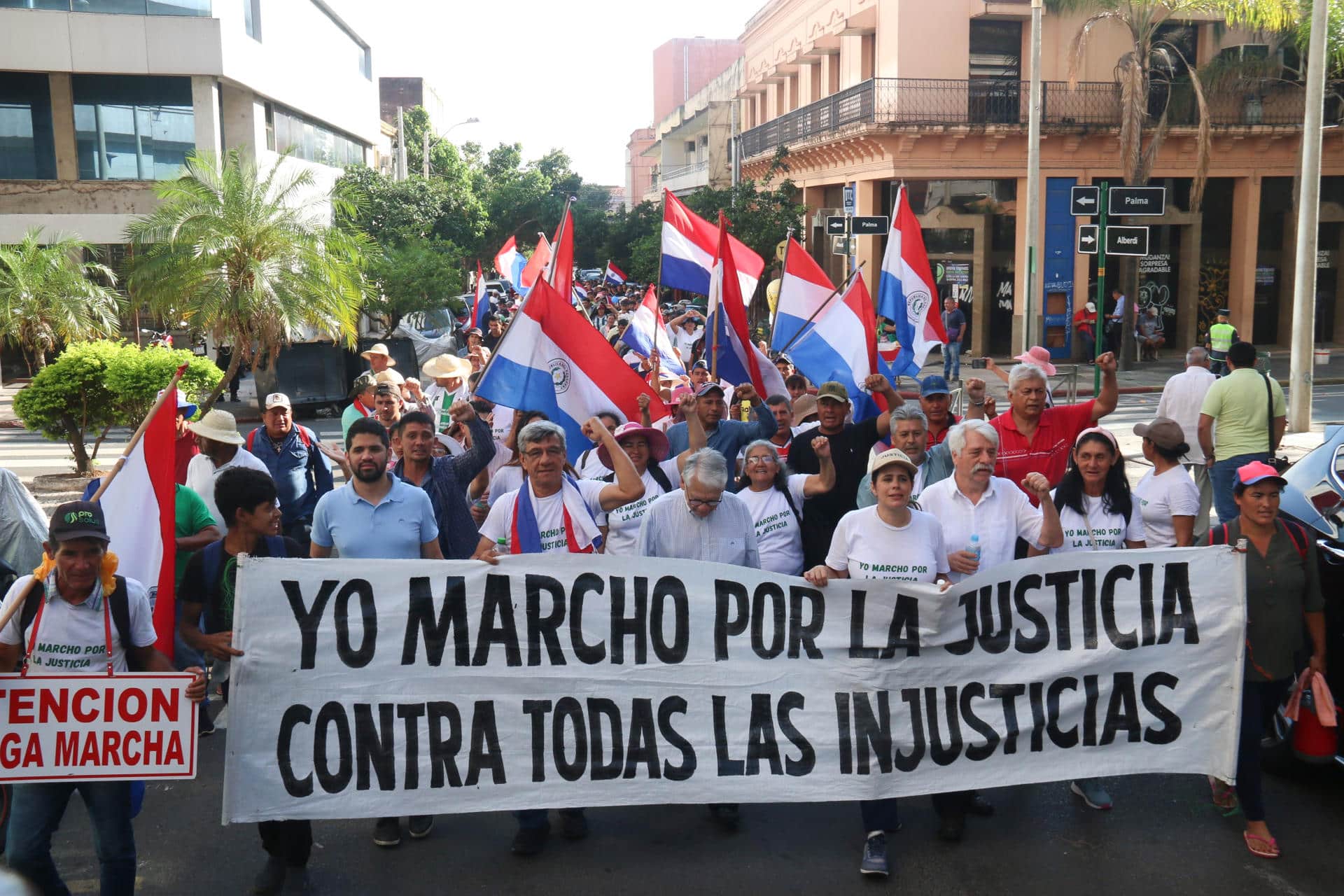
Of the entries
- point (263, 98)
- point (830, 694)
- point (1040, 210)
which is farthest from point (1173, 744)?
point (263, 98)

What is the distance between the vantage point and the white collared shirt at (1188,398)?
10258 mm

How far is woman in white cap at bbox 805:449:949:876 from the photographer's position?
5.25 m

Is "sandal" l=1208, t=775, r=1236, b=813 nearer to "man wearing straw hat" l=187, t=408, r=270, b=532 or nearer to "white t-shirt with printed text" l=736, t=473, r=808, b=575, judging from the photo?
"white t-shirt with printed text" l=736, t=473, r=808, b=575

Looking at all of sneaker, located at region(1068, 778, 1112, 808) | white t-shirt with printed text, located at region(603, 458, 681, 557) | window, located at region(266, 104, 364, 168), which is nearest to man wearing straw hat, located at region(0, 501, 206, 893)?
white t-shirt with printed text, located at region(603, 458, 681, 557)

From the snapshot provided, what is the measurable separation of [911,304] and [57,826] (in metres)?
8.05

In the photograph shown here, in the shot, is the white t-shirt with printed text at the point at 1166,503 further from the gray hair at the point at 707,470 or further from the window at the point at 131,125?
the window at the point at 131,125

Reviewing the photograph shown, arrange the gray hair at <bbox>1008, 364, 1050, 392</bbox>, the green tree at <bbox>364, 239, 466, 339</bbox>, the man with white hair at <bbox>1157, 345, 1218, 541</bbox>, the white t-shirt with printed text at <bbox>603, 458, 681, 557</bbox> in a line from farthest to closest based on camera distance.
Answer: the green tree at <bbox>364, 239, 466, 339</bbox> → the man with white hair at <bbox>1157, 345, 1218, 541</bbox> → the gray hair at <bbox>1008, 364, 1050, 392</bbox> → the white t-shirt with printed text at <bbox>603, 458, 681, 557</bbox>

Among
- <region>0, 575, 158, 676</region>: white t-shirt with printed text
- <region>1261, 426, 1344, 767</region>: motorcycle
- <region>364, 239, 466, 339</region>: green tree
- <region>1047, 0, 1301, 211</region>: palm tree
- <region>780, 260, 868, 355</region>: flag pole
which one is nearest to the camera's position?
<region>0, 575, 158, 676</region>: white t-shirt with printed text

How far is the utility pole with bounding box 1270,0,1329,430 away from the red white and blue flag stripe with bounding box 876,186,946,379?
894 centimetres

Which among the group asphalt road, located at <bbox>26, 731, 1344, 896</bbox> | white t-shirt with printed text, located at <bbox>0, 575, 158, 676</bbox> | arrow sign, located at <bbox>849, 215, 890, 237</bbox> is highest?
arrow sign, located at <bbox>849, 215, 890, 237</bbox>

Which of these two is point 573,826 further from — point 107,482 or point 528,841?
point 107,482

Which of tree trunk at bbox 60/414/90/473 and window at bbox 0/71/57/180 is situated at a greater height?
window at bbox 0/71/57/180

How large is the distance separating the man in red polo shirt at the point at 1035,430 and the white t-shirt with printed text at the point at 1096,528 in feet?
2.90

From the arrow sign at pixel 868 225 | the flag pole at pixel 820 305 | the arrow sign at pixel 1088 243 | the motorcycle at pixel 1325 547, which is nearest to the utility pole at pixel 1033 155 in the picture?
the arrow sign at pixel 1088 243
